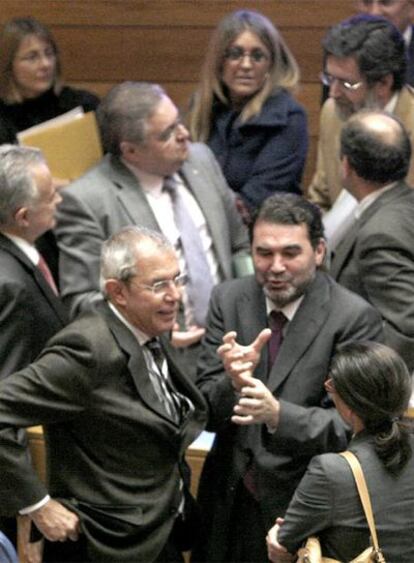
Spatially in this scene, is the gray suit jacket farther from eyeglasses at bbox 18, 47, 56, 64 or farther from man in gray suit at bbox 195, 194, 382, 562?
eyeglasses at bbox 18, 47, 56, 64

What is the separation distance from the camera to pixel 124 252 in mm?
4117

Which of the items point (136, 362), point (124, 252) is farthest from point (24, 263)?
point (136, 362)

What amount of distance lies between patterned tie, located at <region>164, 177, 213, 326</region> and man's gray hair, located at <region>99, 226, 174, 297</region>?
0.89 m

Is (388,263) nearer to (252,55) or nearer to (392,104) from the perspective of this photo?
(392,104)

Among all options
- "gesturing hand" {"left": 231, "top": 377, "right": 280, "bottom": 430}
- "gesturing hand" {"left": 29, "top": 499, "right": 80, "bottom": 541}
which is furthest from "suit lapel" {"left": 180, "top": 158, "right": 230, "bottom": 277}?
"gesturing hand" {"left": 29, "top": 499, "right": 80, "bottom": 541}

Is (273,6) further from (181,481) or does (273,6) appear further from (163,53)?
(181,481)

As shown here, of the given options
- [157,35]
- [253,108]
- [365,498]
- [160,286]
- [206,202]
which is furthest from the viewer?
[157,35]

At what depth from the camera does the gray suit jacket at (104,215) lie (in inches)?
195

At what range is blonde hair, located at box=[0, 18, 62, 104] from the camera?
19.4 ft

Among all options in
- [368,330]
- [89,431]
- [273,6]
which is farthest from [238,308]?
[273,6]

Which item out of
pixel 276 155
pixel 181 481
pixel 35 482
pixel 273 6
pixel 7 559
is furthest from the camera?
pixel 273 6

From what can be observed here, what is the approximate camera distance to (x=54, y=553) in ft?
13.9

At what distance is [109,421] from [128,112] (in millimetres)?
1440

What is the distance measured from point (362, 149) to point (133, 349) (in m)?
1.18
